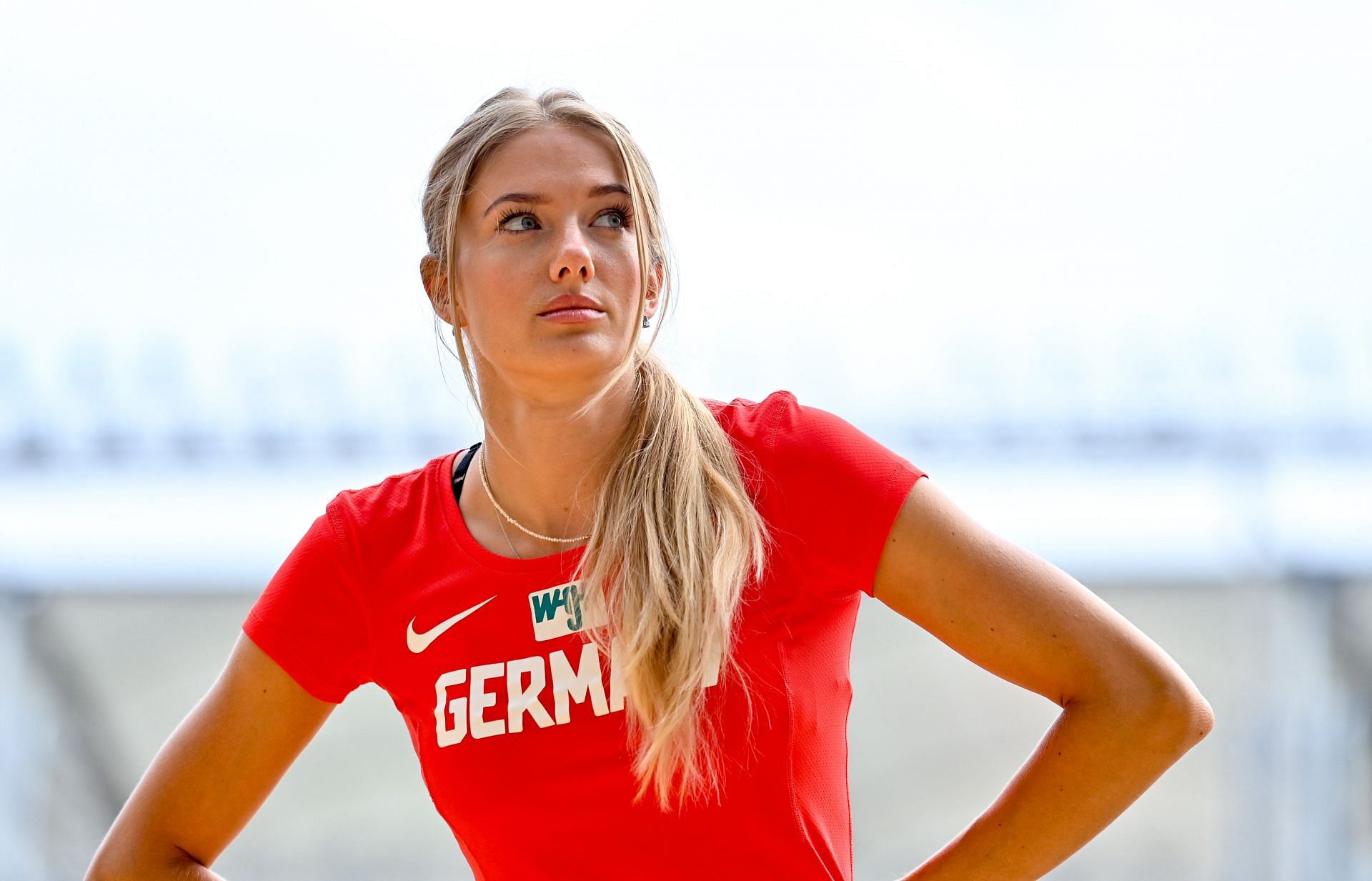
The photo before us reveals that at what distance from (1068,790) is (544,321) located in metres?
0.59

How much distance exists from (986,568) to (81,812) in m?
3.87

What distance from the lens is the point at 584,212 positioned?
46.9 inches

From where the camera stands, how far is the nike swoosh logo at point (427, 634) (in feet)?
→ 3.79

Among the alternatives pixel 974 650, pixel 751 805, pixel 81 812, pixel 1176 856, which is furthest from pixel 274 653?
pixel 1176 856

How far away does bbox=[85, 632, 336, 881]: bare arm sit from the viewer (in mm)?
1224

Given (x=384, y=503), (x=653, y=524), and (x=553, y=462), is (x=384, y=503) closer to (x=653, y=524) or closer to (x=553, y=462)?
(x=553, y=462)

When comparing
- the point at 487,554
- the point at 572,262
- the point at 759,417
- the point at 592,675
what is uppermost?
the point at 572,262

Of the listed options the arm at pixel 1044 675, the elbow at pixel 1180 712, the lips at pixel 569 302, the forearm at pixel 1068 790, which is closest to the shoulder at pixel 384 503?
the lips at pixel 569 302

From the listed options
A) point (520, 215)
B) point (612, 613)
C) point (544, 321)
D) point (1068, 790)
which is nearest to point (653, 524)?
point (612, 613)

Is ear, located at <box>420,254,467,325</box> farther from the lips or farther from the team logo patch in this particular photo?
the team logo patch

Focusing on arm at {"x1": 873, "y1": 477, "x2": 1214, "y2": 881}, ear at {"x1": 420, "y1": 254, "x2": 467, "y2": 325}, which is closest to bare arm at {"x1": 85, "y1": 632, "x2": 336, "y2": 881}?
ear at {"x1": 420, "y1": 254, "x2": 467, "y2": 325}

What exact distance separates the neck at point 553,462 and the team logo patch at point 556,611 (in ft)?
0.25

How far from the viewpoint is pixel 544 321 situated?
1.14 meters

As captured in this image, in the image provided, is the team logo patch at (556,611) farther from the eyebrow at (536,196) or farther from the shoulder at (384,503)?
the eyebrow at (536,196)
